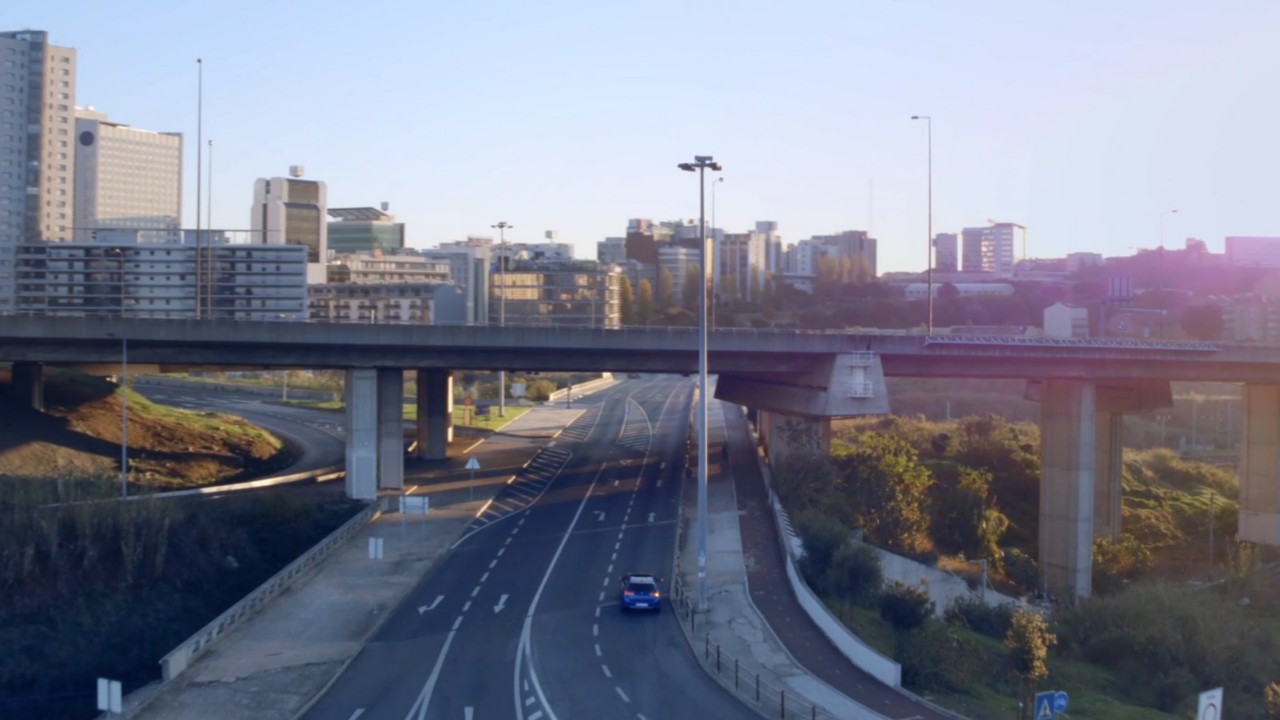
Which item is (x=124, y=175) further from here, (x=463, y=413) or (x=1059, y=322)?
(x=1059, y=322)

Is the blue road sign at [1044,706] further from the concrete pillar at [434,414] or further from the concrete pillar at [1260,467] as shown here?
the concrete pillar at [1260,467]

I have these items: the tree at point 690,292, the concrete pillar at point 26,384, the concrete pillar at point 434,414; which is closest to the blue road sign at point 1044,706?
the concrete pillar at point 434,414

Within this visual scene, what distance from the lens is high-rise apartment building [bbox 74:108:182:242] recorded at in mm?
130875

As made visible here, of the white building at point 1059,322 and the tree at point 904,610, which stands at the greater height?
the white building at point 1059,322

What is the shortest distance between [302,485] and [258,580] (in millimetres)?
10686

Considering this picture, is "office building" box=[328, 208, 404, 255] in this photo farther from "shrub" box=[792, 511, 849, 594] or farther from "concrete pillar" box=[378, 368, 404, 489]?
"shrub" box=[792, 511, 849, 594]

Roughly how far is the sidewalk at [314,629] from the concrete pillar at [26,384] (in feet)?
60.4

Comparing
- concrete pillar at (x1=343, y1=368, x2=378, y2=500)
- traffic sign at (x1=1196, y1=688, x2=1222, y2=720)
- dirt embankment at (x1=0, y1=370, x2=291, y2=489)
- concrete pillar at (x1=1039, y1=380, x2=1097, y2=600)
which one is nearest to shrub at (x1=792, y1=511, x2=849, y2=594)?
concrete pillar at (x1=343, y1=368, x2=378, y2=500)

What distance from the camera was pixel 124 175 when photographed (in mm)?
137375

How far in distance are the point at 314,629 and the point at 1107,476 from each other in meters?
44.2

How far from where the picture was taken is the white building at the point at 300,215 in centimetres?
8581

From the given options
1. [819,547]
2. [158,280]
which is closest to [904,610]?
[819,547]

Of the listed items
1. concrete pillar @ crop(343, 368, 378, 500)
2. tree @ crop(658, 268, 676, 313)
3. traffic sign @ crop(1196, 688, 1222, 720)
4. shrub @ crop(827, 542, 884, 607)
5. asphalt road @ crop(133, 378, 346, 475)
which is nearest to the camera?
traffic sign @ crop(1196, 688, 1222, 720)

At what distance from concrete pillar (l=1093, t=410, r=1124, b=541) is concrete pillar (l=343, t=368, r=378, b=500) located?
118 ft
